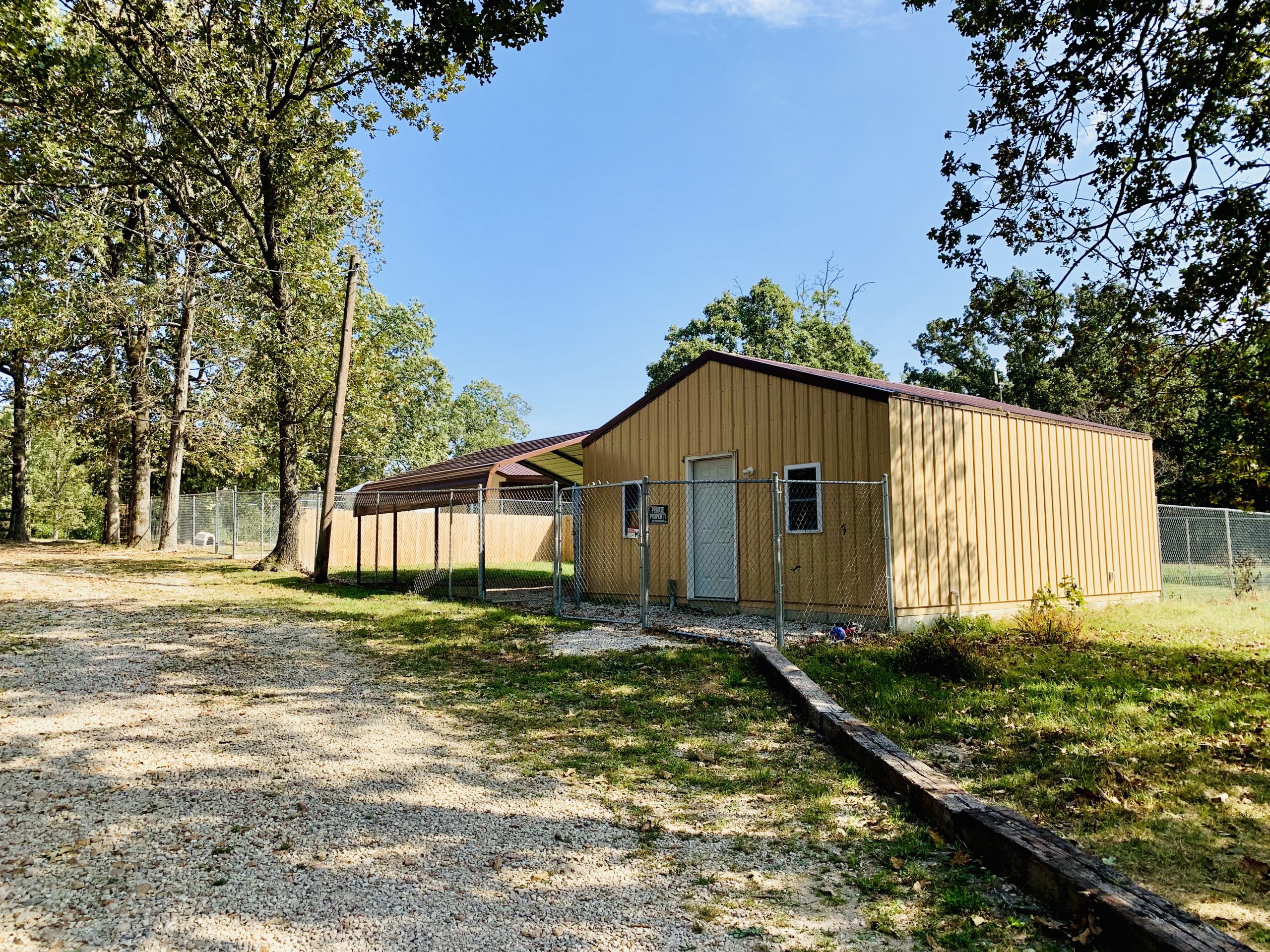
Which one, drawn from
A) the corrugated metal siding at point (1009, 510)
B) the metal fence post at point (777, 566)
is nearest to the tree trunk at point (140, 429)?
the metal fence post at point (777, 566)

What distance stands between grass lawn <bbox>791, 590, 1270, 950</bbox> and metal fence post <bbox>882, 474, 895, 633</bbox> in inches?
33.7

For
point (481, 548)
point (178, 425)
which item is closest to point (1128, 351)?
point (481, 548)

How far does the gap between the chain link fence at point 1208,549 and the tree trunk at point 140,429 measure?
82.0 ft

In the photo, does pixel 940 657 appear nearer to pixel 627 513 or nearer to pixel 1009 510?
pixel 1009 510

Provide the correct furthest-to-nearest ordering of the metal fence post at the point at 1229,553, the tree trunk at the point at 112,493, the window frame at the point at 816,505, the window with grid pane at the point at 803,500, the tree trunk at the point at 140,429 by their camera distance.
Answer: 1. the tree trunk at the point at 112,493
2. the tree trunk at the point at 140,429
3. the metal fence post at the point at 1229,553
4. the window with grid pane at the point at 803,500
5. the window frame at the point at 816,505

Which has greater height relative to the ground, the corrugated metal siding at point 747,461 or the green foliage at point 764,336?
the green foliage at point 764,336

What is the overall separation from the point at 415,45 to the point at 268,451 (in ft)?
92.0

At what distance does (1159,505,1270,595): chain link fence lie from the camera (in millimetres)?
15430

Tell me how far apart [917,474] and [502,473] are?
9.86 metres

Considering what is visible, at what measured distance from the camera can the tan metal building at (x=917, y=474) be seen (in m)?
9.80

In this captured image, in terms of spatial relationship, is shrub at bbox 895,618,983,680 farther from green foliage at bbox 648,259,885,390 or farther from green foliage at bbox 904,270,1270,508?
green foliage at bbox 648,259,885,390

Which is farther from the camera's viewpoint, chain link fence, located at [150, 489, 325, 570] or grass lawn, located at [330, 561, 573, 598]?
chain link fence, located at [150, 489, 325, 570]

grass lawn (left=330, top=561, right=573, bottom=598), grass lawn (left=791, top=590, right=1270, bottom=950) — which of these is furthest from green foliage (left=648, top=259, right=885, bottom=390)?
grass lawn (left=791, top=590, right=1270, bottom=950)

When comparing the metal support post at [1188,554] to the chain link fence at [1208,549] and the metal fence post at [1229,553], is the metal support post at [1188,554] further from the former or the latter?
the metal fence post at [1229,553]
